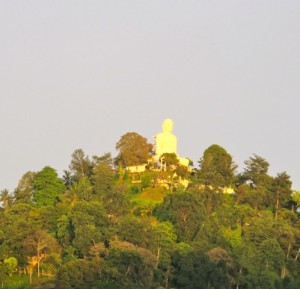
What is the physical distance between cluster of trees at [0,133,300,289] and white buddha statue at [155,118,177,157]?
6.35 metres

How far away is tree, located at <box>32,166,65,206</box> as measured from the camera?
55094 millimetres

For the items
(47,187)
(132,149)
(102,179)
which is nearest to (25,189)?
(47,187)

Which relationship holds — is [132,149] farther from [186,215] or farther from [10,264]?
[10,264]

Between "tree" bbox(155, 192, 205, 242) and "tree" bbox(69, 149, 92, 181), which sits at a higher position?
"tree" bbox(69, 149, 92, 181)

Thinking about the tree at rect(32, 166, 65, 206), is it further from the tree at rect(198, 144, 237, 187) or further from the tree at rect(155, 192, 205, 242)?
the tree at rect(155, 192, 205, 242)

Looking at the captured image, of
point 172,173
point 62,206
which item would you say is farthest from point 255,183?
point 62,206

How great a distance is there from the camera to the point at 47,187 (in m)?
55.5

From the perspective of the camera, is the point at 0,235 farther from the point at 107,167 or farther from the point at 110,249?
the point at 107,167

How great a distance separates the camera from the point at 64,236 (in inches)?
1816

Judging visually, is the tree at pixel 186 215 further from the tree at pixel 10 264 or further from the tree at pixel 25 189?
the tree at pixel 25 189

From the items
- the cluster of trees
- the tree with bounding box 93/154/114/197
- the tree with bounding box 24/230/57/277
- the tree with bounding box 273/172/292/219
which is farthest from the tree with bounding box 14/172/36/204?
the tree with bounding box 273/172/292/219

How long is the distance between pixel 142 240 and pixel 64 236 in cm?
475

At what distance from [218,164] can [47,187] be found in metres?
11.3

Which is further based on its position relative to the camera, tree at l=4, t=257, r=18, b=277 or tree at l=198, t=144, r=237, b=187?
tree at l=198, t=144, r=237, b=187
